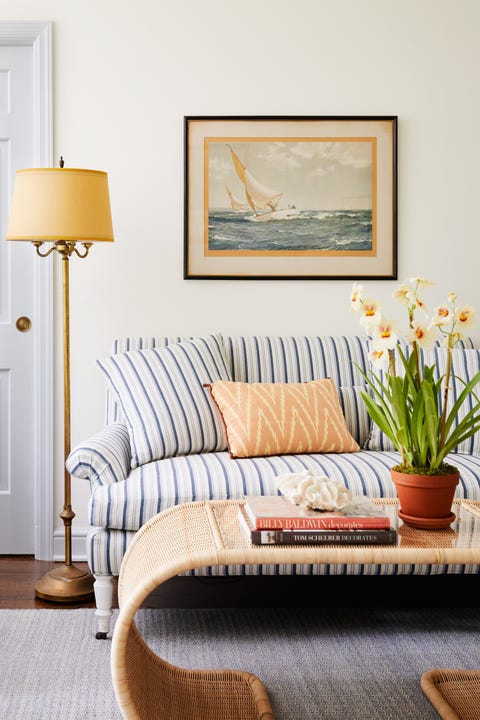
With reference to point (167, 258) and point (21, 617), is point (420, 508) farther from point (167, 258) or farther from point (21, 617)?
point (167, 258)

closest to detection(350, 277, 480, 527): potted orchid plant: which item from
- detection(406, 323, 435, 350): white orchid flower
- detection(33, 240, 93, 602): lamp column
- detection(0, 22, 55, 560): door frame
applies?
detection(406, 323, 435, 350): white orchid flower

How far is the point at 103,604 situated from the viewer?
252cm

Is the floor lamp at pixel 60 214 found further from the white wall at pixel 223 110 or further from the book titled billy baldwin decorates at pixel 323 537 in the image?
the book titled billy baldwin decorates at pixel 323 537

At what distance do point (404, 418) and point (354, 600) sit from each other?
3.66 ft

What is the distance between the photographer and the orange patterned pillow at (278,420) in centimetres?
285

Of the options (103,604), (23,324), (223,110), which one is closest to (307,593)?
(103,604)

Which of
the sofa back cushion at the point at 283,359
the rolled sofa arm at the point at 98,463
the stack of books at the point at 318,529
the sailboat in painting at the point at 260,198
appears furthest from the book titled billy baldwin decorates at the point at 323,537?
the sailboat in painting at the point at 260,198

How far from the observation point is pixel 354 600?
2.82 metres

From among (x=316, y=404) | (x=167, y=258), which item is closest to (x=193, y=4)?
(x=167, y=258)

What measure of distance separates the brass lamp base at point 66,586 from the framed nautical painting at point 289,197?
4.25ft

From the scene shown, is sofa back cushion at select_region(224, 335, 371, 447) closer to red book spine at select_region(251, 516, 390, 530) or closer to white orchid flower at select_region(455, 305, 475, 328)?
white orchid flower at select_region(455, 305, 475, 328)

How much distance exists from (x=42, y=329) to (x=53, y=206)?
73cm

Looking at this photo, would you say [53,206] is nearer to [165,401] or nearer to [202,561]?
[165,401]

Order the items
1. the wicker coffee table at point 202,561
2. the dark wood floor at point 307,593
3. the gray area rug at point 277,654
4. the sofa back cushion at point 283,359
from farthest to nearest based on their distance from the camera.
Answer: the sofa back cushion at point 283,359 → the dark wood floor at point 307,593 → the gray area rug at point 277,654 → the wicker coffee table at point 202,561
